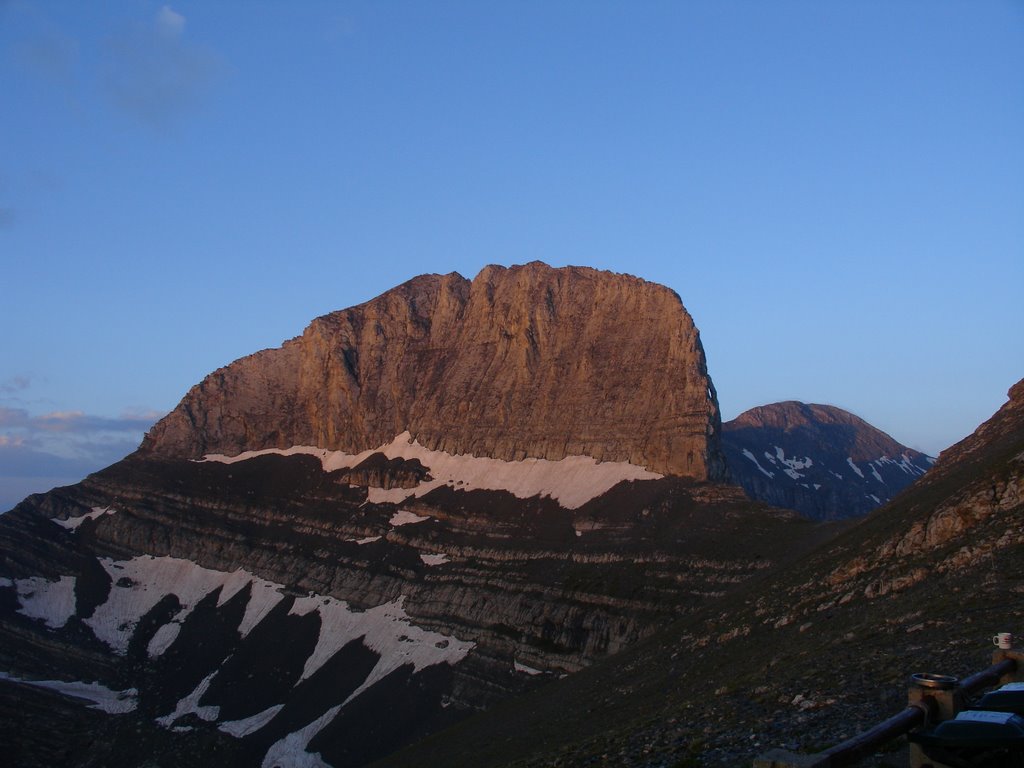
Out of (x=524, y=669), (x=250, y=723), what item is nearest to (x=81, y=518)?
(x=250, y=723)

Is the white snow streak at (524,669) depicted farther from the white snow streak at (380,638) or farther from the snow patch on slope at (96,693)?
the snow patch on slope at (96,693)

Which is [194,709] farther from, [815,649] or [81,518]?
[815,649]

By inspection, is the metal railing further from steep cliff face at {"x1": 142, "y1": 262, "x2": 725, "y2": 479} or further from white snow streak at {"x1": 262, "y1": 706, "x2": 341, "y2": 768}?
steep cliff face at {"x1": 142, "y1": 262, "x2": 725, "y2": 479}

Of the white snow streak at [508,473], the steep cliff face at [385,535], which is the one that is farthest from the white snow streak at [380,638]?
the white snow streak at [508,473]

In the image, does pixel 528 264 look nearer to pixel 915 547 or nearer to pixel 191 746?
pixel 191 746

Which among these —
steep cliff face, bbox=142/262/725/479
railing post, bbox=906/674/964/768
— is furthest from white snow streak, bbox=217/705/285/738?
railing post, bbox=906/674/964/768

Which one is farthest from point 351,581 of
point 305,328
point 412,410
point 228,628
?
point 305,328
